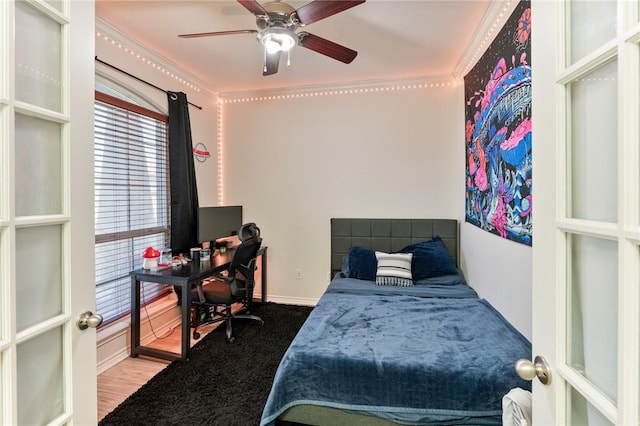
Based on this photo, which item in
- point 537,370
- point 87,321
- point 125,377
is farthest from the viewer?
point 125,377

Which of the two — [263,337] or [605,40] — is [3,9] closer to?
[605,40]

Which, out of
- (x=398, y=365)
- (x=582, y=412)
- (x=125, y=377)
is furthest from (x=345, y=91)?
(x=582, y=412)

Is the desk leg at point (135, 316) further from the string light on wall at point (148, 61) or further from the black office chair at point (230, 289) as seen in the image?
the string light on wall at point (148, 61)

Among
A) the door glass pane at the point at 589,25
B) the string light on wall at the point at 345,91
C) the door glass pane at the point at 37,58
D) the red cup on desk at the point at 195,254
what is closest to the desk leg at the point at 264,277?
the red cup on desk at the point at 195,254

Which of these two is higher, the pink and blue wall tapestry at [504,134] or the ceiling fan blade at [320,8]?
the ceiling fan blade at [320,8]

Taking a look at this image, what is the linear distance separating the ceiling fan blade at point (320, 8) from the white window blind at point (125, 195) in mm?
1777

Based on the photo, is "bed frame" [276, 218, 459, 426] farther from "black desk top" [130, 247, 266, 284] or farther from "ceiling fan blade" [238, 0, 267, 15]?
"ceiling fan blade" [238, 0, 267, 15]

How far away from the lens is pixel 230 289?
3.00 m

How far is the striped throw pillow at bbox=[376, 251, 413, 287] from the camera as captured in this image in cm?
313

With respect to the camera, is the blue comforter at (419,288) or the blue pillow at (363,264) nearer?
the blue comforter at (419,288)

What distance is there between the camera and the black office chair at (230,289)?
2949 millimetres

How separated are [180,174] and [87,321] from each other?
Result: 2.57m

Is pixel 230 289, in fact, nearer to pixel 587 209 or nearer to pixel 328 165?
pixel 328 165

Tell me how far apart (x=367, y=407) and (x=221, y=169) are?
3.39 meters
